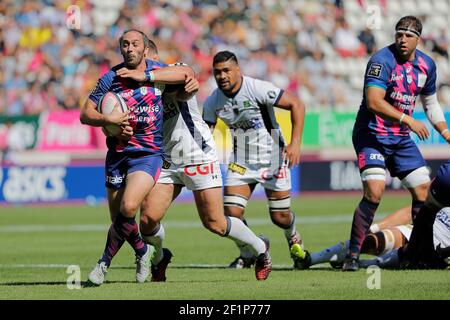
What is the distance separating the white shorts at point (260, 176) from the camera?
1199 centimetres

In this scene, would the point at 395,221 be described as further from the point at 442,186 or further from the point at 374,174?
the point at 442,186

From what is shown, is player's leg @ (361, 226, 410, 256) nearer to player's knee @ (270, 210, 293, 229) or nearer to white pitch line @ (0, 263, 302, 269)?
white pitch line @ (0, 263, 302, 269)

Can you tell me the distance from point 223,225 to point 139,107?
1457mm

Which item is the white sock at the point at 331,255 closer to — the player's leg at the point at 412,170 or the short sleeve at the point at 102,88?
the player's leg at the point at 412,170

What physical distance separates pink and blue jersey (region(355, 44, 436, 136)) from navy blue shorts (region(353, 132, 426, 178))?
0.07 m

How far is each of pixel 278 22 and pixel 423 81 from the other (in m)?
16.2

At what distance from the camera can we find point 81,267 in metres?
11.7

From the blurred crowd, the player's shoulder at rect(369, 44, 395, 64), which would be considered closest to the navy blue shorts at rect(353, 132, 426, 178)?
the player's shoulder at rect(369, 44, 395, 64)

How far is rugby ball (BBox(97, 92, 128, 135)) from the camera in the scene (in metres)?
9.09

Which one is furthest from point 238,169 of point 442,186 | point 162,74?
point 162,74

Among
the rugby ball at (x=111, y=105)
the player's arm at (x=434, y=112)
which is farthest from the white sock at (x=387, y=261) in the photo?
the rugby ball at (x=111, y=105)

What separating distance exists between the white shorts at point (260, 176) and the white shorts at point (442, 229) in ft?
7.02
